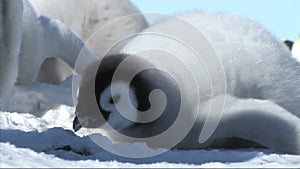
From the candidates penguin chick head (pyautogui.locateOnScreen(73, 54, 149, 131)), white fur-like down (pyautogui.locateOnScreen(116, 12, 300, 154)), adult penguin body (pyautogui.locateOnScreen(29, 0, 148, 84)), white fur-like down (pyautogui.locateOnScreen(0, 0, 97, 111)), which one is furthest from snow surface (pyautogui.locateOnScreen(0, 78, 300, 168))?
adult penguin body (pyautogui.locateOnScreen(29, 0, 148, 84))

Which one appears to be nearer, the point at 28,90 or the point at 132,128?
the point at 132,128

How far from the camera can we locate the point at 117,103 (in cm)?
226

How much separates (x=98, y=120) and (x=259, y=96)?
2.33 ft

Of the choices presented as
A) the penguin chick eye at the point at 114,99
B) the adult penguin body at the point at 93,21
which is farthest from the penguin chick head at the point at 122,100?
the adult penguin body at the point at 93,21

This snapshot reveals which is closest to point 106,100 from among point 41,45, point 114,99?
point 114,99

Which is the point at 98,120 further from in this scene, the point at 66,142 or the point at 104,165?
the point at 104,165

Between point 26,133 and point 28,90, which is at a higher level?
point 26,133

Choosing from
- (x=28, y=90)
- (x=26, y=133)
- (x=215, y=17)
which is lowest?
(x=28, y=90)

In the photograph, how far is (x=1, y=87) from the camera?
7.12 feet

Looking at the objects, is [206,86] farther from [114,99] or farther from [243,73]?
[114,99]

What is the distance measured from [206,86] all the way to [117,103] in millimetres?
423

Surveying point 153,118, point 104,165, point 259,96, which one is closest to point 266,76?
point 259,96

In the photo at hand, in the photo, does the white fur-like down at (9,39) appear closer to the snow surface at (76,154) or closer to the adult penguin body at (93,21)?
the snow surface at (76,154)

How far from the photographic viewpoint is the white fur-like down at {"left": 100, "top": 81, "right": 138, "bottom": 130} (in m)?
2.25
